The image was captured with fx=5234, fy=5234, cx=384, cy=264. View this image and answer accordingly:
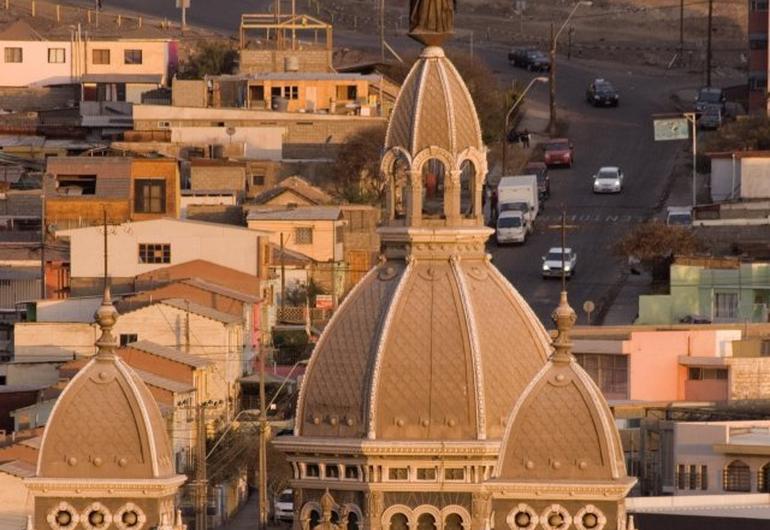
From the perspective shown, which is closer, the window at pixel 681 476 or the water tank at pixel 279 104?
the window at pixel 681 476

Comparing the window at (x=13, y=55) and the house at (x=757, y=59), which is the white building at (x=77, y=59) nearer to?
the window at (x=13, y=55)

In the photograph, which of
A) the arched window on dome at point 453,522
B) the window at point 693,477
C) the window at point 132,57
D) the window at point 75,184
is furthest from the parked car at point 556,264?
the arched window on dome at point 453,522

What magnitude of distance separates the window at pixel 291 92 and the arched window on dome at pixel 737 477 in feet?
218

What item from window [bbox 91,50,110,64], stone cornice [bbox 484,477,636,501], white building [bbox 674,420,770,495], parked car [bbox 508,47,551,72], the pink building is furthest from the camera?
parked car [bbox 508,47,551,72]

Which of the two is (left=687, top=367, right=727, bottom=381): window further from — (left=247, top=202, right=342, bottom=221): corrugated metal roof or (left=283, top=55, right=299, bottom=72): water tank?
(left=283, top=55, right=299, bottom=72): water tank

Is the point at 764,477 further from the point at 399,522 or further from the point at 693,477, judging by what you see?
the point at 399,522

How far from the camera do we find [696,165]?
15300 centimetres

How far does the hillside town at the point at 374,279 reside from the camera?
64562 millimetres

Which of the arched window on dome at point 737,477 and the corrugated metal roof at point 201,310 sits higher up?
the corrugated metal roof at point 201,310

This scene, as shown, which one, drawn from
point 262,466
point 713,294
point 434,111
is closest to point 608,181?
point 713,294

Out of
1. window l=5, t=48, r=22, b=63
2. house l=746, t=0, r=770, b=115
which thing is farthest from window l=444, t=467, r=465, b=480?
window l=5, t=48, r=22, b=63

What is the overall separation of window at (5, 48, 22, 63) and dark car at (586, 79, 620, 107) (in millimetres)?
18962

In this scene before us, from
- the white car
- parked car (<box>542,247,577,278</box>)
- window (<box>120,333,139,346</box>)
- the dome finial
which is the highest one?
the white car

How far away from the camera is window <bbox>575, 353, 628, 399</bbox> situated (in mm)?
110312
